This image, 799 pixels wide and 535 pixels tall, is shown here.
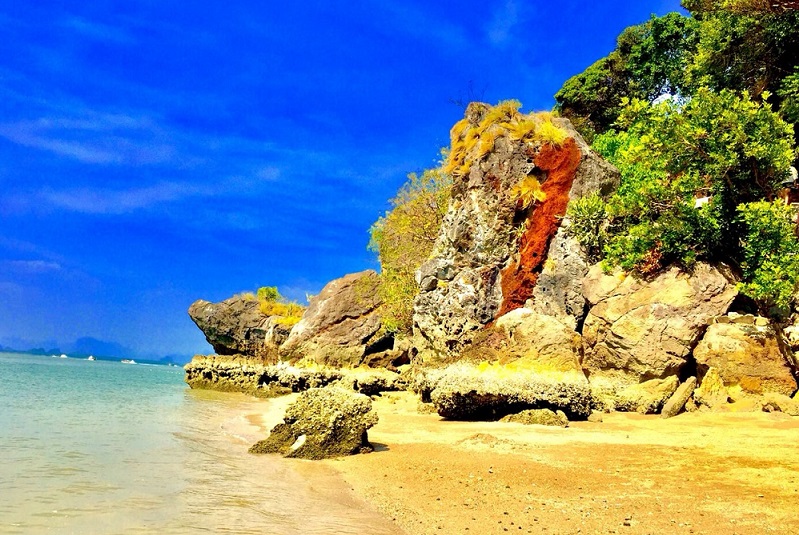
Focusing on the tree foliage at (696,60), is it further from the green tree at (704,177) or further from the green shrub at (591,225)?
the green shrub at (591,225)

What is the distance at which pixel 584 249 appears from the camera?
16.4m

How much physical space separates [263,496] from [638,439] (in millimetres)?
5996

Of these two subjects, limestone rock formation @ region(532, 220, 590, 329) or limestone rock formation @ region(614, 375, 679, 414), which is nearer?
limestone rock formation @ region(614, 375, 679, 414)

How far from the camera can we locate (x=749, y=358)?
38.5ft

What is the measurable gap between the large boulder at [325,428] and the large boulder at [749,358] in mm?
7636

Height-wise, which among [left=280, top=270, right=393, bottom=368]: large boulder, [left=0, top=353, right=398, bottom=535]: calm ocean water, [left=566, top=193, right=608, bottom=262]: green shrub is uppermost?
[left=566, top=193, right=608, bottom=262]: green shrub

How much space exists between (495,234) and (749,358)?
7.77m

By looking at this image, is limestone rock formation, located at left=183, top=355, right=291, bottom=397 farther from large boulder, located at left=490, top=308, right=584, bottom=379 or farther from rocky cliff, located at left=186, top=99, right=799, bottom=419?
large boulder, located at left=490, top=308, right=584, bottom=379

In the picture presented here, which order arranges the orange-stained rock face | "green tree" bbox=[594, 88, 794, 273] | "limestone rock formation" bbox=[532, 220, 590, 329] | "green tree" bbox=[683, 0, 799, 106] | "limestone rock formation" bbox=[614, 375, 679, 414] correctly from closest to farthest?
"limestone rock formation" bbox=[614, 375, 679, 414] → "green tree" bbox=[594, 88, 794, 273] → "limestone rock formation" bbox=[532, 220, 590, 329] → the orange-stained rock face → "green tree" bbox=[683, 0, 799, 106]

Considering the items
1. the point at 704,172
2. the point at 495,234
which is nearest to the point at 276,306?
the point at 495,234

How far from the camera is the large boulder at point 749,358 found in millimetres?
11523

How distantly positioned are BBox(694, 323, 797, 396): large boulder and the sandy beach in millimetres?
1469

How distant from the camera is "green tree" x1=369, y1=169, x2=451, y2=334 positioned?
24016 mm

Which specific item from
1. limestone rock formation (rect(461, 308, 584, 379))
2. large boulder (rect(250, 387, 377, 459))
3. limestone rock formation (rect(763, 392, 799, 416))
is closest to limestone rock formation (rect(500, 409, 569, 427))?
limestone rock formation (rect(461, 308, 584, 379))
